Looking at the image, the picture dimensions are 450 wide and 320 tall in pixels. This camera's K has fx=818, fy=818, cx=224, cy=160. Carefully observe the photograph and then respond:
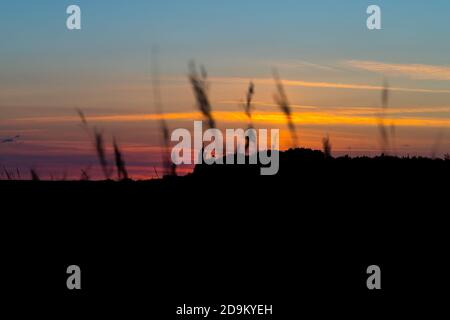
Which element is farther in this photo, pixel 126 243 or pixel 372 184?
pixel 372 184

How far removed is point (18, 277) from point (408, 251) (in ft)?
12.9

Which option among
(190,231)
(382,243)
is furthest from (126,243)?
(382,243)

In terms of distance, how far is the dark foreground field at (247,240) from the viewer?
7.51 meters

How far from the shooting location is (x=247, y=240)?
8492mm

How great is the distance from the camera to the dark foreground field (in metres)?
7.51

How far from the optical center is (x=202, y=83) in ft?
31.0

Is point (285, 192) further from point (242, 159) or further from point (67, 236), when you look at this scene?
point (67, 236)
